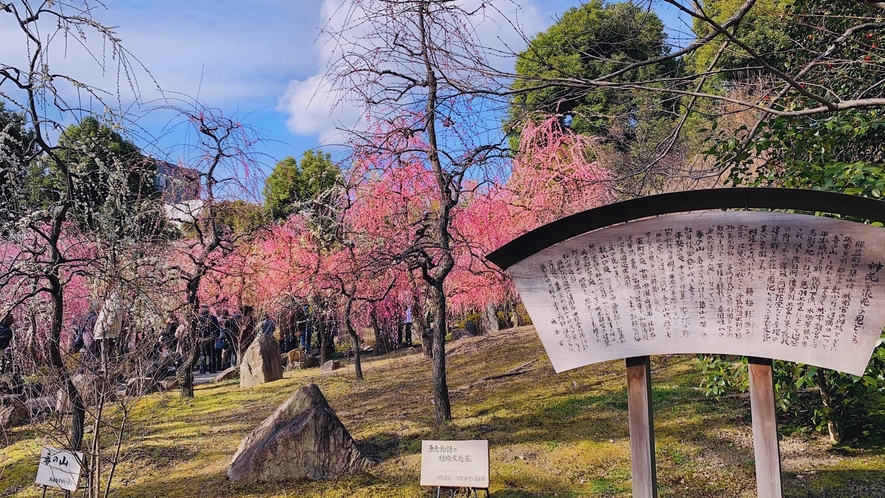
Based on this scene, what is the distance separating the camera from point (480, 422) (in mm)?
6598

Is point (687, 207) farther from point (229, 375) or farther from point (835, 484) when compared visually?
point (229, 375)

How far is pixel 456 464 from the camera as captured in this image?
14.5ft

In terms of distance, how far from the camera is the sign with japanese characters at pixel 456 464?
14.3 ft

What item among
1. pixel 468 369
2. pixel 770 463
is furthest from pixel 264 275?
pixel 770 463

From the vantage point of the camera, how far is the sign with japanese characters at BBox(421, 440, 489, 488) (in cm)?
434

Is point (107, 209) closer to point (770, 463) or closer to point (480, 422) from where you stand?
point (480, 422)

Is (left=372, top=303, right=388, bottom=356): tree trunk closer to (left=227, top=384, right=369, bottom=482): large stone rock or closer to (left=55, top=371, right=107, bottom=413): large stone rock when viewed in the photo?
(left=227, top=384, right=369, bottom=482): large stone rock

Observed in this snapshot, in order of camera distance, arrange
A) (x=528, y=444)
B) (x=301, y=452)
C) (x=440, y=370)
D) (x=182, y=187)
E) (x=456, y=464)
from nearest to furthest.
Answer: (x=456, y=464)
(x=301, y=452)
(x=528, y=444)
(x=440, y=370)
(x=182, y=187)

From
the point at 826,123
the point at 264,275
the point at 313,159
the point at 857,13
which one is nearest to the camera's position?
the point at 826,123

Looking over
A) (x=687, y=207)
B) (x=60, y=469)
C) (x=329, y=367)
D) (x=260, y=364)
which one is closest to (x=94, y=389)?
(x=60, y=469)

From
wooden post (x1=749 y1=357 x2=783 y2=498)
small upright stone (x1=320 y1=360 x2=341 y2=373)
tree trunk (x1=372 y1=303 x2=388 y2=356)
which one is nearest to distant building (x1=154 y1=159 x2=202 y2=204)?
small upright stone (x1=320 y1=360 x2=341 y2=373)

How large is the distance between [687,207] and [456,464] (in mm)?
2616

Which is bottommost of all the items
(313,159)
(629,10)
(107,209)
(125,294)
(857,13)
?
(125,294)

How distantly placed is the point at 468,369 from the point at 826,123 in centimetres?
720
